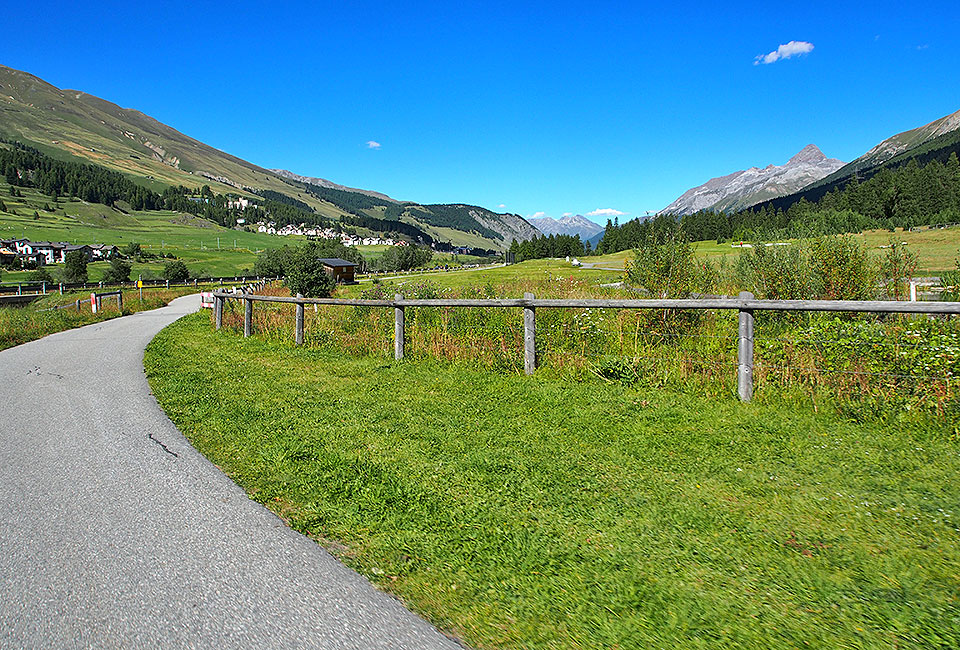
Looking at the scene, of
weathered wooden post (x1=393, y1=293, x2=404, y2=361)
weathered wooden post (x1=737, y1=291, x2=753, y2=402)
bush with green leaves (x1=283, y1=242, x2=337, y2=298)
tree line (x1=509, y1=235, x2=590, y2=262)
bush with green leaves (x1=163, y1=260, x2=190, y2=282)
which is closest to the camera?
weathered wooden post (x1=737, y1=291, x2=753, y2=402)

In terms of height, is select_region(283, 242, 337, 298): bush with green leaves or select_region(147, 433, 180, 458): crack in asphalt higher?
select_region(283, 242, 337, 298): bush with green leaves

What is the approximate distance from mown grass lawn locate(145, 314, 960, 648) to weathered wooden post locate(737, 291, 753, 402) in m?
0.24

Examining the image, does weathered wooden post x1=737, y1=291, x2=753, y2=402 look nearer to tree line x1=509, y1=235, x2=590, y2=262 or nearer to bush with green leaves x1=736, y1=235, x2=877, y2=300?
bush with green leaves x1=736, y1=235, x2=877, y2=300

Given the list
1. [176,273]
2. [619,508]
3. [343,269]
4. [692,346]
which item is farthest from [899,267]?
[176,273]

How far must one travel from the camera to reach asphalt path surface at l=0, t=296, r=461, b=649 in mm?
2688

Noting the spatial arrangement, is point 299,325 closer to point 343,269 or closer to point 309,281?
point 309,281

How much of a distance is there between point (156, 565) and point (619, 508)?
2.98 m

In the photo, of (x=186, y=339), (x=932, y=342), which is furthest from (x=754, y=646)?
(x=186, y=339)

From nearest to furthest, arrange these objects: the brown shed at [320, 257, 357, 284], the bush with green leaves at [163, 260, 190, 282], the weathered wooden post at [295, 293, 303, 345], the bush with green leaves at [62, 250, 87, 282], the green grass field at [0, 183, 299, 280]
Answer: the weathered wooden post at [295, 293, 303, 345], the bush with green leaves at [62, 250, 87, 282], the bush with green leaves at [163, 260, 190, 282], the brown shed at [320, 257, 357, 284], the green grass field at [0, 183, 299, 280]

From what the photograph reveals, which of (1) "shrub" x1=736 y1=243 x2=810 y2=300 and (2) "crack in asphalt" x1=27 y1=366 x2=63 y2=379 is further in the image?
(1) "shrub" x1=736 y1=243 x2=810 y2=300

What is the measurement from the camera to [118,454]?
18.2 feet

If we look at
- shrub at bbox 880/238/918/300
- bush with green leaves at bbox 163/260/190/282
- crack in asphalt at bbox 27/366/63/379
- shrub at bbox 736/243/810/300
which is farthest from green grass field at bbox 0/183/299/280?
shrub at bbox 880/238/918/300

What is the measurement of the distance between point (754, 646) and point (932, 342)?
5.39 meters

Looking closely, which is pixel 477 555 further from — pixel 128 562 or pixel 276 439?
pixel 276 439
